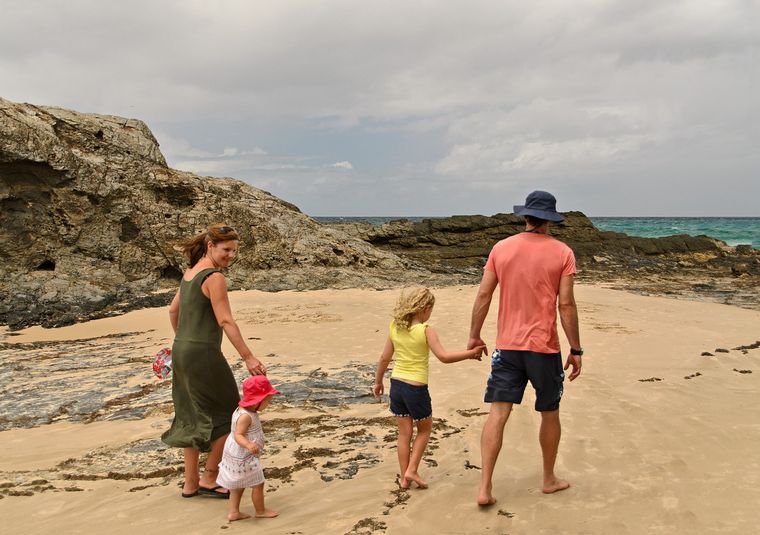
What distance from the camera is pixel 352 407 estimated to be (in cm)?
660

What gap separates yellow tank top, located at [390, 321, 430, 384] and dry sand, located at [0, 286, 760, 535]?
0.77 m

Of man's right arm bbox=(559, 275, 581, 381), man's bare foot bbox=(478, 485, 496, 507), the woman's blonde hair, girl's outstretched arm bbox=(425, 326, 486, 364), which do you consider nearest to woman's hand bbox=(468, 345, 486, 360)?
girl's outstretched arm bbox=(425, 326, 486, 364)

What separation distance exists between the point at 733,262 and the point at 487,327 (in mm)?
20566

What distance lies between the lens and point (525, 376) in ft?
13.6

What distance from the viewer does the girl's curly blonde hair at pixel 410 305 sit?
4285 mm

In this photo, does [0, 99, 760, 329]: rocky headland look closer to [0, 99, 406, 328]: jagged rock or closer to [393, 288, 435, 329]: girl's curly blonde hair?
[0, 99, 406, 328]: jagged rock

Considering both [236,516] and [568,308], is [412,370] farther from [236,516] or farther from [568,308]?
[236,516]

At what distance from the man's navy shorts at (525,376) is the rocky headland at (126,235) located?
36.9 feet

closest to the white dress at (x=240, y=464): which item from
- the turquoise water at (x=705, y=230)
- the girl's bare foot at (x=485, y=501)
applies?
the girl's bare foot at (x=485, y=501)

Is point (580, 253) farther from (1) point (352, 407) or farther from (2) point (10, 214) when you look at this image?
(1) point (352, 407)

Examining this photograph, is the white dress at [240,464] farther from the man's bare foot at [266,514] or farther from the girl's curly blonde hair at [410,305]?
the girl's curly blonde hair at [410,305]

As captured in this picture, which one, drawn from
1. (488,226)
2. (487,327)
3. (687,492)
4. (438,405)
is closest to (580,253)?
(488,226)

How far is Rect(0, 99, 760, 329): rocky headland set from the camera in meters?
15.4

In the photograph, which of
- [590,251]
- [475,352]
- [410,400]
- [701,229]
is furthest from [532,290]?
[701,229]
